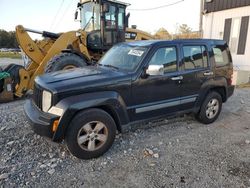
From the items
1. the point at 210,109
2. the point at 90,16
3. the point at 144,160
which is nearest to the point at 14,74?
the point at 90,16

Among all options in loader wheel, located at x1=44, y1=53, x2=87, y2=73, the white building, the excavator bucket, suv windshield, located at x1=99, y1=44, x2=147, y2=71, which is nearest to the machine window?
loader wheel, located at x1=44, y1=53, x2=87, y2=73

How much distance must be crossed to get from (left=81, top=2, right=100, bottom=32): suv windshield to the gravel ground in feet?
17.1

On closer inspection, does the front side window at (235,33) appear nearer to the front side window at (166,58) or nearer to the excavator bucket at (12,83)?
the front side window at (166,58)

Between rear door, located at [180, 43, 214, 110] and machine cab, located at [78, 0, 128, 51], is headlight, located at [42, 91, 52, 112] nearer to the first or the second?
rear door, located at [180, 43, 214, 110]

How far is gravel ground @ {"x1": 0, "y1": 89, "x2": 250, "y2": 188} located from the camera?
10.8 feet

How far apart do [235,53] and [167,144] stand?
9.21m

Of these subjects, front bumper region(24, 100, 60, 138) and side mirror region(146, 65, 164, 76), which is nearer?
front bumper region(24, 100, 60, 138)

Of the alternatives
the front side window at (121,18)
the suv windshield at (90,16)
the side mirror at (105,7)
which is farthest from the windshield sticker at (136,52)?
the front side window at (121,18)

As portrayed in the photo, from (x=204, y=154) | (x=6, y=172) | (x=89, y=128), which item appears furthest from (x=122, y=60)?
(x=6, y=172)

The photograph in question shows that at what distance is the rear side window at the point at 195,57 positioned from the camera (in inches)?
191

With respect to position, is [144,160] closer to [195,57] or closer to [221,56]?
[195,57]

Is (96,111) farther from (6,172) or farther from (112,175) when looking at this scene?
A: (6,172)

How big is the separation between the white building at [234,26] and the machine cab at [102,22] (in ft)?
17.6

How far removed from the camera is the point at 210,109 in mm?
5426
